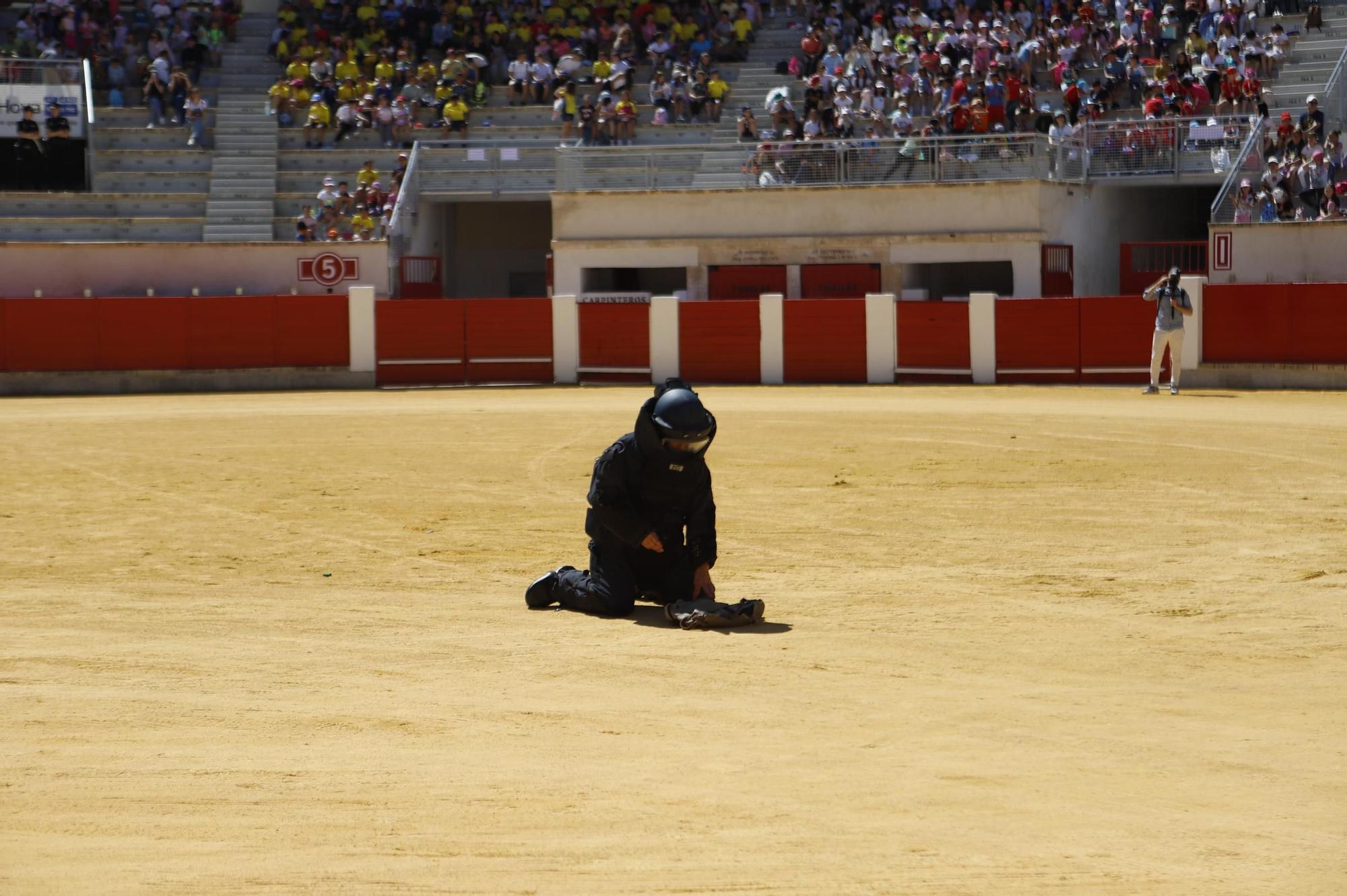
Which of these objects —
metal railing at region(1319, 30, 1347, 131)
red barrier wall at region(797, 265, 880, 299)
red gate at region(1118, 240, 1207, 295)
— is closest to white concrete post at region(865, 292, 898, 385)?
red barrier wall at region(797, 265, 880, 299)

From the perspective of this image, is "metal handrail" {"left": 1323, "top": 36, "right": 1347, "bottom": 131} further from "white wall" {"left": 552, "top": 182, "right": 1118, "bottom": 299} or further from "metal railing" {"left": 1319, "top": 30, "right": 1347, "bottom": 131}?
"white wall" {"left": 552, "top": 182, "right": 1118, "bottom": 299}

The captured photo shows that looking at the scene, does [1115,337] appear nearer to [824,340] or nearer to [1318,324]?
[1318,324]

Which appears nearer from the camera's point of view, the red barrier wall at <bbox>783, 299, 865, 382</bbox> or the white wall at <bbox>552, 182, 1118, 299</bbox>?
the red barrier wall at <bbox>783, 299, 865, 382</bbox>

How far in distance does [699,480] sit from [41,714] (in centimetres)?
362

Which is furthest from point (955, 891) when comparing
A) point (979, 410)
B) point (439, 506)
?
point (979, 410)

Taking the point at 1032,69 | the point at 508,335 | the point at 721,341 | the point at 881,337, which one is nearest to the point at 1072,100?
the point at 1032,69

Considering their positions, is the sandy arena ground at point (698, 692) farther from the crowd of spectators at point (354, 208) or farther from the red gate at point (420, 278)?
the red gate at point (420, 278)

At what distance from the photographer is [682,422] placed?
881cm

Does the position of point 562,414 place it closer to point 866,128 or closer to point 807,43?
point 866,128

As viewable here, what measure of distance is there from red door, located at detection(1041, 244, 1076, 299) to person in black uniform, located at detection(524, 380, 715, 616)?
2405 cm

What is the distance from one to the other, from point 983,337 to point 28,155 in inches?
786

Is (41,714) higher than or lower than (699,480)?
lower

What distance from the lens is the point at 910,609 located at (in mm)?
9773

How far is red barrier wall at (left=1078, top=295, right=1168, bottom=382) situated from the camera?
2902cm
